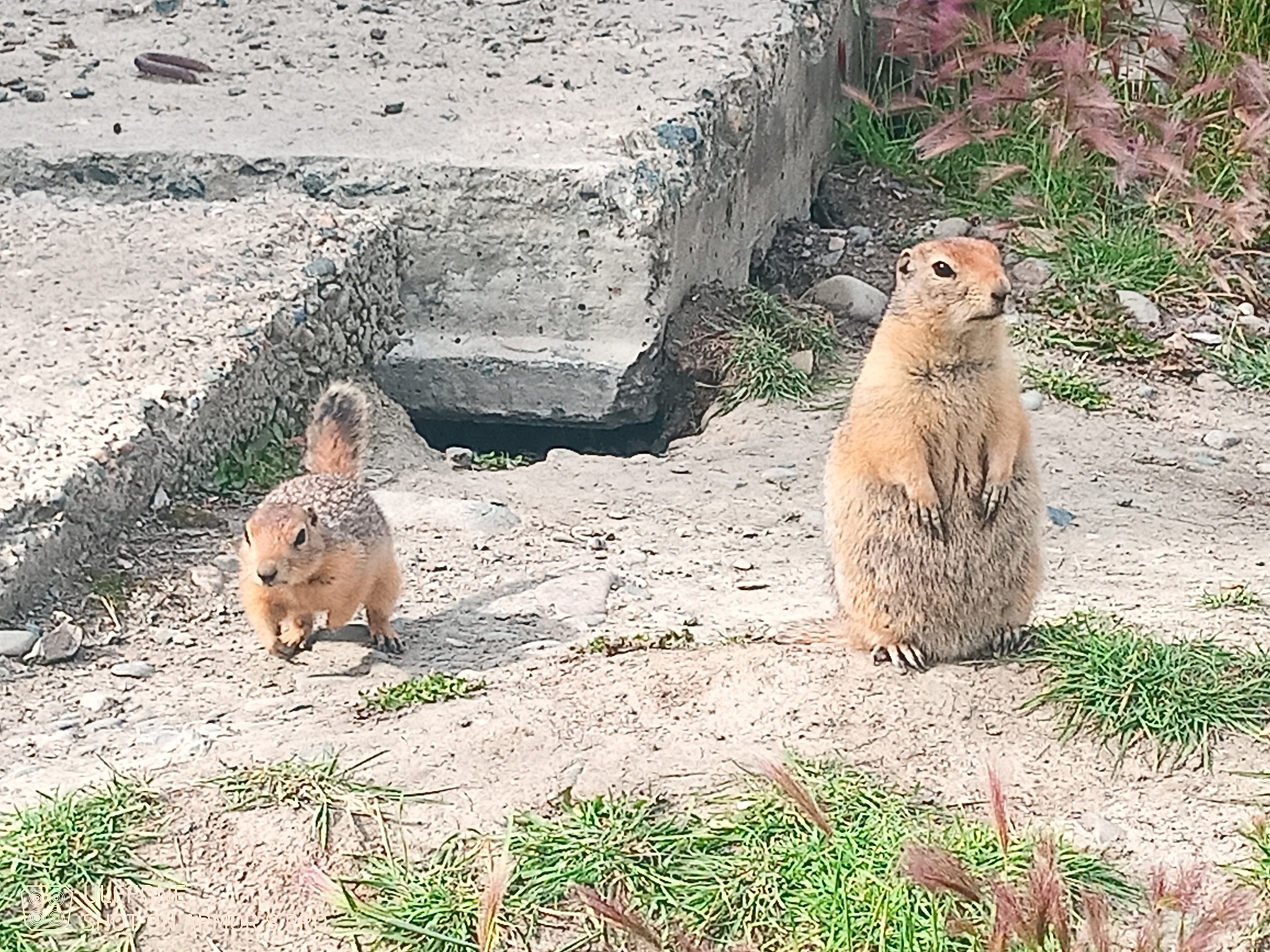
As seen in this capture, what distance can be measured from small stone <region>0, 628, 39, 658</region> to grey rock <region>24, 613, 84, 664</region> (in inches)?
0.5

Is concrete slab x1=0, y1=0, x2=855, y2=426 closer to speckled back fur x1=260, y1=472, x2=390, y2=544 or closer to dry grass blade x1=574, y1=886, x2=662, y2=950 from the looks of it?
speckled back fur x1=260, y1=472, x2=390, y2=544

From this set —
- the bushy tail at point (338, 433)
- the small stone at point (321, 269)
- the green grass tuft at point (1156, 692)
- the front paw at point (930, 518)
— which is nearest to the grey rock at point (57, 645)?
the bushy tail at point (338, 433)

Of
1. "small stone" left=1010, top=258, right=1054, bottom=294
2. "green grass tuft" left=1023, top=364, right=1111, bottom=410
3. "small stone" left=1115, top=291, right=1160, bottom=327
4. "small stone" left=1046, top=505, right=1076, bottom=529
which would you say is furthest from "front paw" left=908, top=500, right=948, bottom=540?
"small stone" left=1010, top=258, right=1054, bottom=294

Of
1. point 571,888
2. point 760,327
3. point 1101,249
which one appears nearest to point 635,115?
point 760,327

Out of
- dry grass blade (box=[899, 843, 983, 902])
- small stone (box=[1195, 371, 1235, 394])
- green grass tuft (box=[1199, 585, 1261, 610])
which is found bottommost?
small stone (box=[1195, 371, 1235, 394])

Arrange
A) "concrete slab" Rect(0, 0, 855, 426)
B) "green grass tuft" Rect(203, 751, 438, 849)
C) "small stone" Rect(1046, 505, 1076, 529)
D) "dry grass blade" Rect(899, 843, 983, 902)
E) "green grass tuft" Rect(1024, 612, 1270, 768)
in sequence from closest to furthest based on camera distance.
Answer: "dry grass blade" Rect(899, 843, 983, 902) < "green grass tuft" Rect(203, 751, 438, 849) < "green grass tuft" Rect(1024, 612, 1270, 768) < "small stone" Rect(1046, 505, 1076, 529) < "concrete slab" Rect(0, 0, 855, 426)

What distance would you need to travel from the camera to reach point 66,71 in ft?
23.9

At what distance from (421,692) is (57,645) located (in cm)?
99

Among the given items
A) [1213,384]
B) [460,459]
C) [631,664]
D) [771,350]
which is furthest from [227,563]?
[1213,384]

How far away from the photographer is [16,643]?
4312 mm

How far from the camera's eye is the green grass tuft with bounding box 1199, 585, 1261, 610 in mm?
4492

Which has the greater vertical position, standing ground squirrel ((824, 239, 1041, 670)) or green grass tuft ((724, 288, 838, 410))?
standing ground squirrel ((824, 239, 1041, 670))

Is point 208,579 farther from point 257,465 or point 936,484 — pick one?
point 936,484

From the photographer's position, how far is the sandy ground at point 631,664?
327cm
